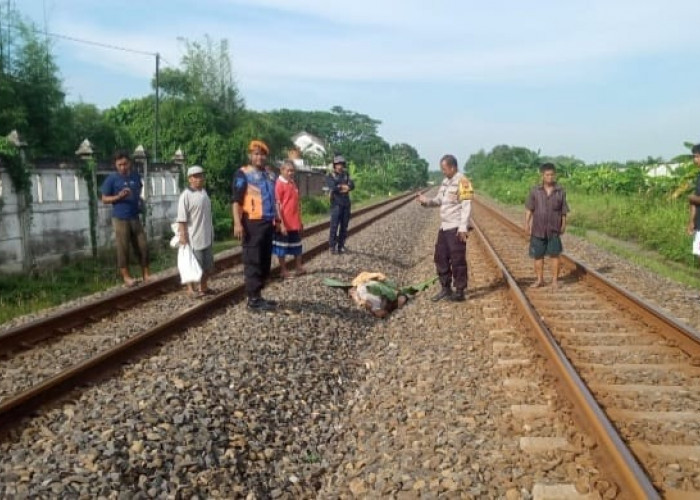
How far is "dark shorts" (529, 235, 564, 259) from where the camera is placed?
9.27 metres

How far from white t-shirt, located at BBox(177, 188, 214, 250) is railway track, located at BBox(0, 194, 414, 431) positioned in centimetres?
80

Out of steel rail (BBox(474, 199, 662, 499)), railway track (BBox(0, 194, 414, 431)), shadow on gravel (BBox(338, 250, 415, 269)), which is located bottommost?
shadow on gravel (BBox(338, 250, 415, 269))

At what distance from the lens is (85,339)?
22.0ft

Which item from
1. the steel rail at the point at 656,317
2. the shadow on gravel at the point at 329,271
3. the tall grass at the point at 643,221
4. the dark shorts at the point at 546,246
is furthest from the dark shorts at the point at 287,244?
the tall grass at the point at 643,221

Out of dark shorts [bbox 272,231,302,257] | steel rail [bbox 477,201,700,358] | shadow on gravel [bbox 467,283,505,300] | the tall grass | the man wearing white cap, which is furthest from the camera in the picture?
the tall grass

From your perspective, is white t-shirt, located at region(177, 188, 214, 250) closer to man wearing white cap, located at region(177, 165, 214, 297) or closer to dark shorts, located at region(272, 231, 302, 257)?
man wearing white cap, located at region(177, 165, 214, 297)

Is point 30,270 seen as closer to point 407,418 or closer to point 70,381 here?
point 70,381

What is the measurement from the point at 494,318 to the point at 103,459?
4.90 meters

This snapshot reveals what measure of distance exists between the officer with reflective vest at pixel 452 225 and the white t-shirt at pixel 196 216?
2.88m

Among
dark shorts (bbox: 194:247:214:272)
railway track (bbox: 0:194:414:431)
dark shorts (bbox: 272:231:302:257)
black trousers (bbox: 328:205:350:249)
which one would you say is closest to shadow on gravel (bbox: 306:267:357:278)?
dark shorts (bbox: 272:231:302:257)

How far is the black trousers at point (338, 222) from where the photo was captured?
509 inches

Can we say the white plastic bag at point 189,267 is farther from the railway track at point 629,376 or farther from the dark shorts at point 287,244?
the railway track at point 629,376

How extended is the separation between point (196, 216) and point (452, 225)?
338 centimetres

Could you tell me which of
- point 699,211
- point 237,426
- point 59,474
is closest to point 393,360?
point 237,426
